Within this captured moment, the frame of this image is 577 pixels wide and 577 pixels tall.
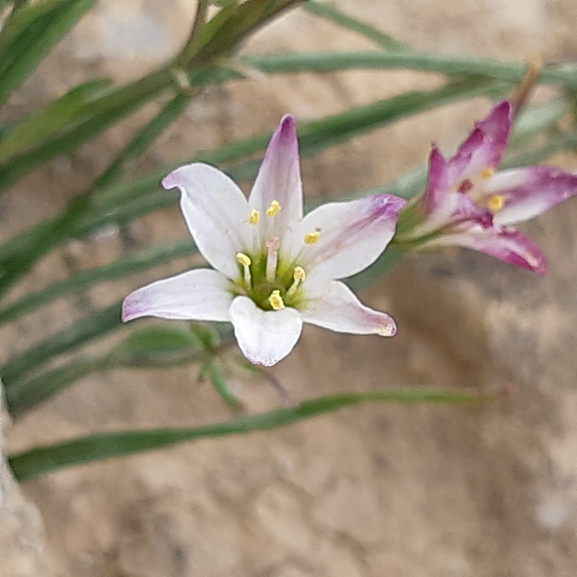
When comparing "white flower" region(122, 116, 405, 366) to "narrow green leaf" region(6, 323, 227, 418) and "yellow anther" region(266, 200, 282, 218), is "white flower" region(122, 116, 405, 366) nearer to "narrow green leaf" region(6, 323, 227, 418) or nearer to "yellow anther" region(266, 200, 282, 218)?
"yellow anther" region(266, 200, 282, 218)

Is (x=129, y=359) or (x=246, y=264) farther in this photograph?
(x=129, y=359)

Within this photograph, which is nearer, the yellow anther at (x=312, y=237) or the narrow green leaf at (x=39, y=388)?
the yellow anther at (x=312, y=237)

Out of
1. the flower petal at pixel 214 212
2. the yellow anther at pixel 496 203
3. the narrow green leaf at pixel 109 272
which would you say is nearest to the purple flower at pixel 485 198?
the yellow anther at pixel 496 203

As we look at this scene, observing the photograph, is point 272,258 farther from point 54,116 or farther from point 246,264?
point 54,116

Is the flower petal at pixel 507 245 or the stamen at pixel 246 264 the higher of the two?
the stamen at pixel 246 264

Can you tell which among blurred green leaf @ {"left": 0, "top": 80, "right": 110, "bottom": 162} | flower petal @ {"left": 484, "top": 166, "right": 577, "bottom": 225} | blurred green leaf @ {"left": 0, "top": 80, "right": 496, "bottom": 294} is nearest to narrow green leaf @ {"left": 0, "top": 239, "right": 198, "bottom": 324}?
blurred green leaf @ {"left": 0, "top": 80, "right": 496, "bottom": 294}

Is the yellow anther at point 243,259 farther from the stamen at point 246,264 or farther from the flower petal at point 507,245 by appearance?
the flower petal at point 507,245

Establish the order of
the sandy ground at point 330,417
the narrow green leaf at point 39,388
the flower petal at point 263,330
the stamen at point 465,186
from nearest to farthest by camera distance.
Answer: the flower petal at point 263,330 → the stamen at point 465,186 → the narrow green leaf at point 39,388 → the sandy ground at point 330,417

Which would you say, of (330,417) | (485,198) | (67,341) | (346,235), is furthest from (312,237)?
(330,417)
